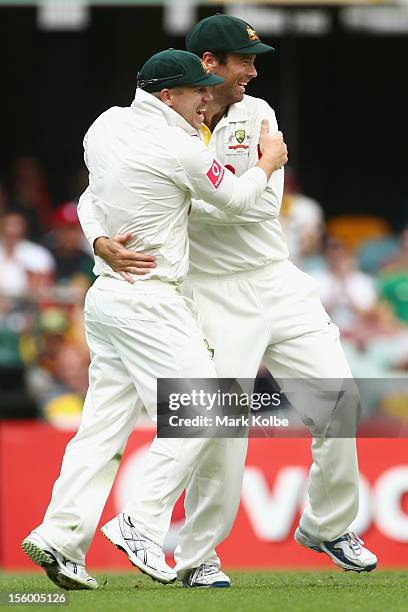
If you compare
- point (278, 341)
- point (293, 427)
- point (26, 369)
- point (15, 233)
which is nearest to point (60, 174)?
point (15, 233)

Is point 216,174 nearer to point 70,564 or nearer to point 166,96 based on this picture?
point 166,96

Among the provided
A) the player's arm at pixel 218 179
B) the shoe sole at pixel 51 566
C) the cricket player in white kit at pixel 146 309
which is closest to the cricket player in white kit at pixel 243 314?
the player's arm at pixel 218 179

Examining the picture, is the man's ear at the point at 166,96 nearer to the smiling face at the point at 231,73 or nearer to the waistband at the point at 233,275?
the smiling face at the point at 231,73

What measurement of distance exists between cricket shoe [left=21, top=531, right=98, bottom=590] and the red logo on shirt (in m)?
1.63

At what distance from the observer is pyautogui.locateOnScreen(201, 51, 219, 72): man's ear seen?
6.07 metres

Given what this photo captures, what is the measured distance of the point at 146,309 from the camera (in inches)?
223

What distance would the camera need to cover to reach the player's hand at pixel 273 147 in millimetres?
6012

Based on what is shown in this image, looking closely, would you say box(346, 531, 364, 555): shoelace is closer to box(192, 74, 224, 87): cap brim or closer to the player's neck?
the player's neck

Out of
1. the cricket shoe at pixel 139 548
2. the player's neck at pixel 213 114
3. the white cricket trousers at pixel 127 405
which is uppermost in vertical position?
the player's neck at pixel 213 114

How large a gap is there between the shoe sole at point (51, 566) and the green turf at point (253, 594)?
53mm

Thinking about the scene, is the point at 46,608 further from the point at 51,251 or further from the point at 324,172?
the point at 324,172

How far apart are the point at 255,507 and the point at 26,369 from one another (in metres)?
2.33

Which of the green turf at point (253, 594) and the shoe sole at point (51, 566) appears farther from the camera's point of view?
the shoe sole at point (51, 566)

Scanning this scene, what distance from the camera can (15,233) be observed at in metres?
11.9
